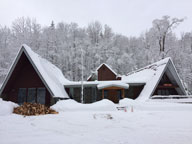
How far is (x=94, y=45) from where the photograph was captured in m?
36.7

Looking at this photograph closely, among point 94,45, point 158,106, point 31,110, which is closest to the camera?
point 31,110

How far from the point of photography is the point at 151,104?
1213cm

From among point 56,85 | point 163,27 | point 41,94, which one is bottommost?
point 41,94

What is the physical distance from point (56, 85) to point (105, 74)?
40.3ft

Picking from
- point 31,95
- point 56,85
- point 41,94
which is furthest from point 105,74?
point 31,95

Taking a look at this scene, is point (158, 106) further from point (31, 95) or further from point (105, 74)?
point (105, 74)

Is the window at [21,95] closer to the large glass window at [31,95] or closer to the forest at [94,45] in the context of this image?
the large glass window at [31,95]

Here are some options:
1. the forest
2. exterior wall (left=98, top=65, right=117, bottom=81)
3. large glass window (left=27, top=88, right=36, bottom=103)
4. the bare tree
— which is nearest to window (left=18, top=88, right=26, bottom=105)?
large glass window (left=27, top=88, right=36, bottom=103)

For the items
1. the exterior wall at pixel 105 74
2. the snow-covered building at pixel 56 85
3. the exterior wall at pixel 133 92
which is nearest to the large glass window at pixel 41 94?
the snow-covered building at pixel 56 85

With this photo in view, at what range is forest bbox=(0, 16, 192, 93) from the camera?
1107 inches

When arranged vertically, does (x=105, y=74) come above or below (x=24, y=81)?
above

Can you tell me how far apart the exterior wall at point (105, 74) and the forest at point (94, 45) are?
3.86 m

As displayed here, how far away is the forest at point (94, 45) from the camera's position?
28.1 metres

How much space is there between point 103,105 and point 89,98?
7323 millimetres
